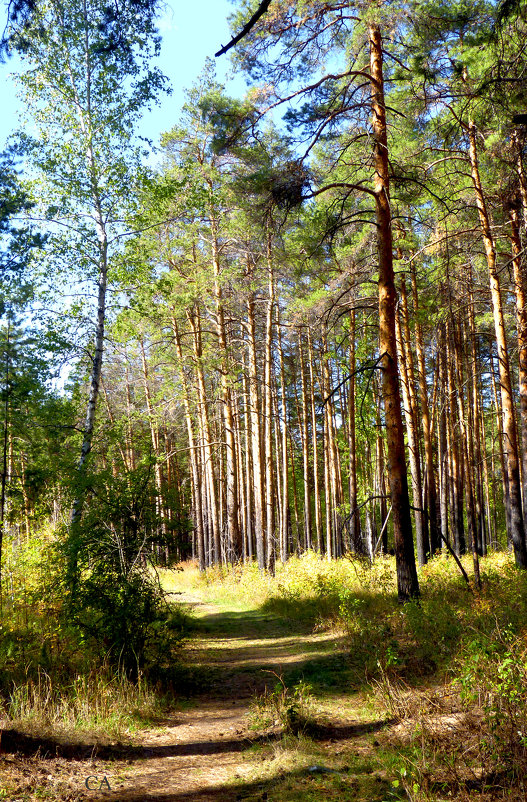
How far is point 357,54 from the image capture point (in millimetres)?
9336

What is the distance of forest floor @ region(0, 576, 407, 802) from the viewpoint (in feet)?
13.4

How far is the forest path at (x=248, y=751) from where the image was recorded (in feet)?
13.5

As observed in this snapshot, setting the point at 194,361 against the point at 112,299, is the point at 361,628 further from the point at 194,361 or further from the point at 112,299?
the point at 194,361

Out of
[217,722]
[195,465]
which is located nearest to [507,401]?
[217,722]

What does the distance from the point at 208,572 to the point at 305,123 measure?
14594 mm

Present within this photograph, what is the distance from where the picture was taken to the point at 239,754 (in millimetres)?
4898

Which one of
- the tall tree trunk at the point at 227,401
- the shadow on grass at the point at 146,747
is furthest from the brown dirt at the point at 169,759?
the tall tree trunk at the point at 227,401

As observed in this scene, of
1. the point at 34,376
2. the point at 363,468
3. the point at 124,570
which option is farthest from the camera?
the point at 363,468

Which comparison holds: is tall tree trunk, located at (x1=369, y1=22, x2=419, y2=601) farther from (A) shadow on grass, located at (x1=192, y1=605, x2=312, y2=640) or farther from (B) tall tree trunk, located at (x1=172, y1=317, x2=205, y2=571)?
(B) tall tree trunk, located at (x1=172, y1=317, x2=205, y2=571)

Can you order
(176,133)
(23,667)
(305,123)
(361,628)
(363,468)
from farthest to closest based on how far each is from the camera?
(363,468)
(176,133)
(305,123)
(361,628)
(23,667)

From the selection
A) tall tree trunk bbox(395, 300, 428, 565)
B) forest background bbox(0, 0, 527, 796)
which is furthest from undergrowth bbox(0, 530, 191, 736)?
tall tree trunk bbox(395, 300, 428, 565)

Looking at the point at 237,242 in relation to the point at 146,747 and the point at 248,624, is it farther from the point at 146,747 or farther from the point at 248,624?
the point at 146,747

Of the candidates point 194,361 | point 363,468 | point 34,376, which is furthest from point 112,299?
point 363,468

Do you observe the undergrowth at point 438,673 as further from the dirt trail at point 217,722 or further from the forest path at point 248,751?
the dirt trail at point 217,722
